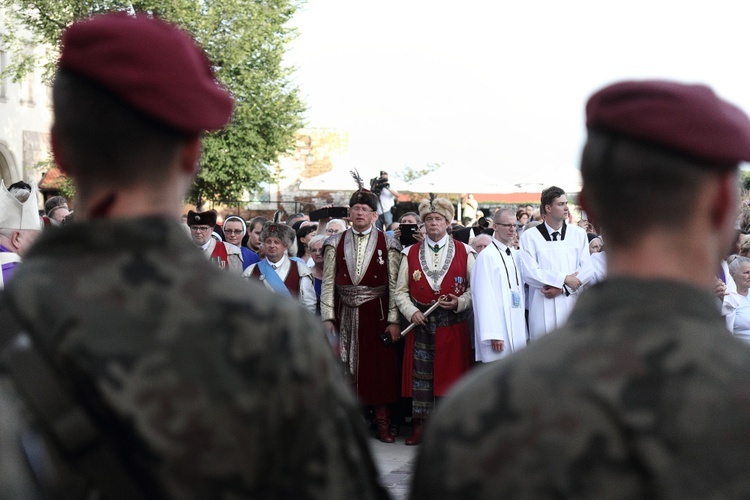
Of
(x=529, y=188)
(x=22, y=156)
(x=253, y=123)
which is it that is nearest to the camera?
(x=529, y=188)

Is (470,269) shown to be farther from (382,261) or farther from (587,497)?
(587,497)

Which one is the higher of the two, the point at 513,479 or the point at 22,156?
the point at 22,156

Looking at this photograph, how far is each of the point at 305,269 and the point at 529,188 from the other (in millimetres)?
15896

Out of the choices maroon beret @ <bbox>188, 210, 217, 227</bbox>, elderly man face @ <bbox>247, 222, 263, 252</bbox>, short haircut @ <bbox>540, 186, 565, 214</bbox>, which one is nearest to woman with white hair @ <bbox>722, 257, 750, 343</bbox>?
short haircut @ <bbox>540, 186, 565, 214</bbox>

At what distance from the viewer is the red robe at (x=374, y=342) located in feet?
31.3

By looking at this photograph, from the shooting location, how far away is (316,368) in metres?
1.90

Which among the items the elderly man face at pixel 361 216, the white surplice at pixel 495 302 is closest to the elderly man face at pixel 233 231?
the elderly man face at pixel 361 216

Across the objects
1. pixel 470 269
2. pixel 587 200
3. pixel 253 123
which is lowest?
pixel 470 269

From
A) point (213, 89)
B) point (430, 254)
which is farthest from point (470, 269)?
point (213, 89)

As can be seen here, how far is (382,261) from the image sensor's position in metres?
9.53

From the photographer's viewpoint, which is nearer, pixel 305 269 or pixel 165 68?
pixel 165 68

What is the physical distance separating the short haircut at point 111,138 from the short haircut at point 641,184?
2.43 ft

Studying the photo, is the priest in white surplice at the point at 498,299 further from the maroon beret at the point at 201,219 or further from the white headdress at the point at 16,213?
the white headdress at the point at 16,213

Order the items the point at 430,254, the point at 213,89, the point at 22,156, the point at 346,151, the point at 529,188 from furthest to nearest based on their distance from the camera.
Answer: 1. the point at 346,151
2. the point at 22,156
3. the point at 529,188
4. the point at 430,254
5. the point at 213,89
